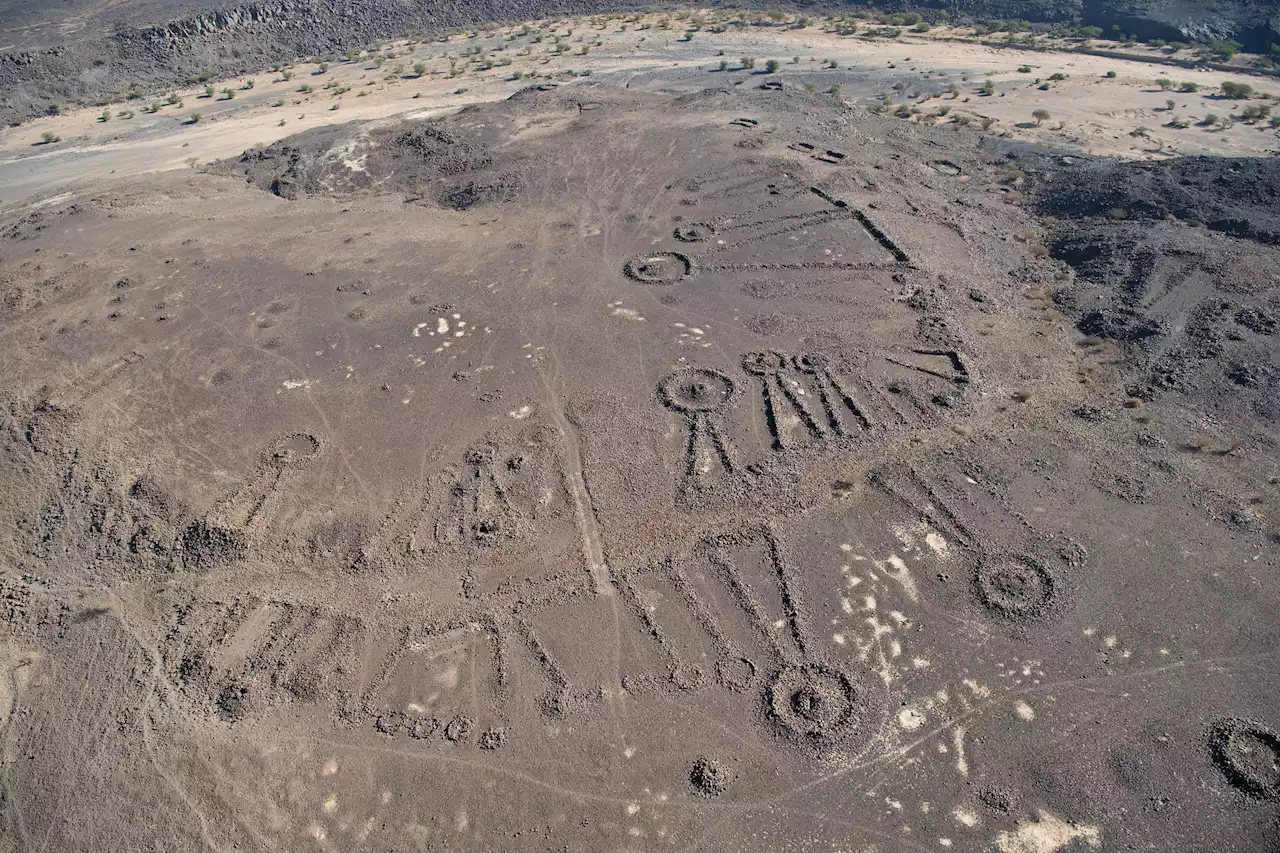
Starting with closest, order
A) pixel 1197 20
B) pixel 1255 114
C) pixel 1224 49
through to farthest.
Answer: pixel 1255 114, pixel 1224 49, pixel 1197 20

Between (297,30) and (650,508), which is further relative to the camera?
(297,30)

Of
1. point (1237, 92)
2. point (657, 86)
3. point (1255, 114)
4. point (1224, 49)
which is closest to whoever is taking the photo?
point (1255, 114)

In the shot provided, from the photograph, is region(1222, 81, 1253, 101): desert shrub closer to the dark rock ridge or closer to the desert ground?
the dark rock ridge

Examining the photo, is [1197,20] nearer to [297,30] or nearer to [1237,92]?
[1237,92]

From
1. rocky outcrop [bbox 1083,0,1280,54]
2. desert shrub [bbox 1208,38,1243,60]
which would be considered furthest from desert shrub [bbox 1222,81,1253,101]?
rocky outcrop [bbox 1083,0,1280,54]

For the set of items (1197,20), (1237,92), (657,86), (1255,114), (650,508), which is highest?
(1197,20)

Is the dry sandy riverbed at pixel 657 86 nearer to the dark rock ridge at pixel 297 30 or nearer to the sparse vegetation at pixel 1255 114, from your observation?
the sparse vegetation at pixel 1255 114

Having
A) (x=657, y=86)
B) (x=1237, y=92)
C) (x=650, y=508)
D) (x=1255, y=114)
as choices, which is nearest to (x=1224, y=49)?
(x=1237, y=92)
